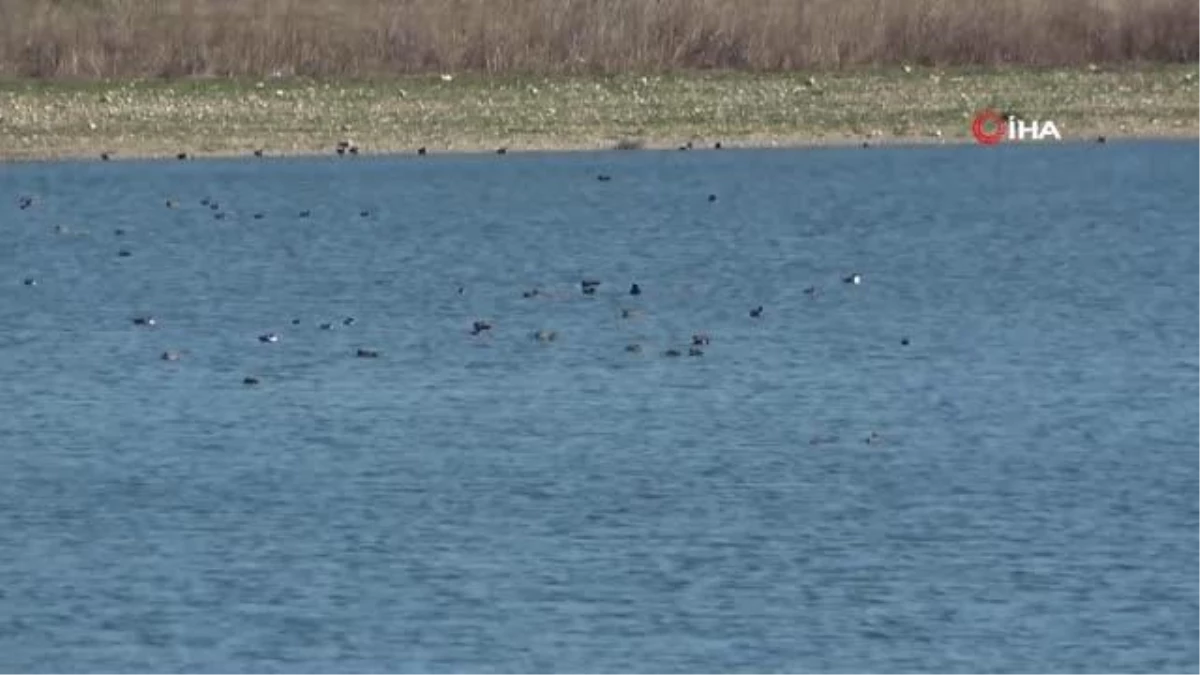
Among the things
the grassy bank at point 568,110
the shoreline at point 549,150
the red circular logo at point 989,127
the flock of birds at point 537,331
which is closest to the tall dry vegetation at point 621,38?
the grassy bank at point 568,110

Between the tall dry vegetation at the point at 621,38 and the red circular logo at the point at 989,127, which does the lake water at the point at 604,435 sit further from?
the tall dry vegetation at the point at 621,38

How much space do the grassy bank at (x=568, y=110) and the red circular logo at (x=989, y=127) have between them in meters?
0.14

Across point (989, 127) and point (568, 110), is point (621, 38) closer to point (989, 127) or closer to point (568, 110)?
point (568, 110)

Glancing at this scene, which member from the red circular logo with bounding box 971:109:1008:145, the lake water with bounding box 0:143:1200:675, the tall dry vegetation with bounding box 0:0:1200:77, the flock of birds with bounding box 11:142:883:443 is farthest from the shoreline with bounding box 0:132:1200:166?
the flock of birds with bounding box 11:142:883:443

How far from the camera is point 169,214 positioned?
32.5 metres

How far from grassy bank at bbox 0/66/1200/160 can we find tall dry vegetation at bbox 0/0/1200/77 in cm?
82

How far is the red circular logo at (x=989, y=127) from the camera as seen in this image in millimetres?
38344

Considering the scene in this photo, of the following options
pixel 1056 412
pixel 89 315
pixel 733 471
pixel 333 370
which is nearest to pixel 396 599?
pixel 733 471

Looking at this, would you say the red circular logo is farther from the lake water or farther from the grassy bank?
the lake water

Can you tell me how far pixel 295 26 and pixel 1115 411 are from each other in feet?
86.2

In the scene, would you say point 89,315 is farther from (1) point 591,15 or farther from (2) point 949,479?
(1) point 591,15

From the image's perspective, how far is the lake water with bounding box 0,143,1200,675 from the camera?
14078 millimetres

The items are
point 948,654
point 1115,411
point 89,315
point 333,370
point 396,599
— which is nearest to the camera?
point 948,654

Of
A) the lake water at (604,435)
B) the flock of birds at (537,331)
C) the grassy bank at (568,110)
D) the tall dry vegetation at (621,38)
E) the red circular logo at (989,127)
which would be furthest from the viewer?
the tall dry vegetation at (621,38)
